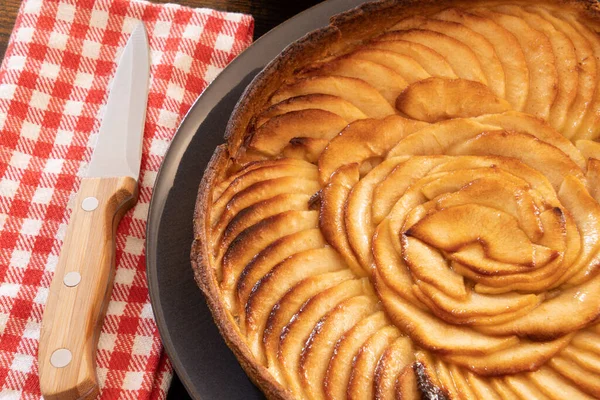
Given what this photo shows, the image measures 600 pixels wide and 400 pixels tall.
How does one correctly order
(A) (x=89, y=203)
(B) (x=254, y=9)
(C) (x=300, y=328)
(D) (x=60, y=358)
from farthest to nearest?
(B) (x=254, y=9) < (A) (x=89, y=203) < (D) (x=60, y=358) < (C) (x=300, y=328)

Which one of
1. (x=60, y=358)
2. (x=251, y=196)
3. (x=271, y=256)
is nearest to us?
(x=271, y=256)

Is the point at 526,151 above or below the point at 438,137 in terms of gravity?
below

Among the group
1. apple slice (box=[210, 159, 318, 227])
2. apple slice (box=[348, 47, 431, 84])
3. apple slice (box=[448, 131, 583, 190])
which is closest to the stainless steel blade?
apple slice (box=[210, 159, 318, 227])

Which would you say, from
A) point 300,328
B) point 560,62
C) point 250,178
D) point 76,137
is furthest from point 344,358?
point 76,137

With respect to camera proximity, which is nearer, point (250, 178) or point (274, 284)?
point (274, 284)

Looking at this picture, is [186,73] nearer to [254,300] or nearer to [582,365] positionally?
[254,300]

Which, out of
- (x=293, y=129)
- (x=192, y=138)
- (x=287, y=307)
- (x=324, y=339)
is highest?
(x=192, y=138)

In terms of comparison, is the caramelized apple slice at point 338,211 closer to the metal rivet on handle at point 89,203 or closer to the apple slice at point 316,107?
the apple slice at point 316,107

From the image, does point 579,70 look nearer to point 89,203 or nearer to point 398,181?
point 398,181
